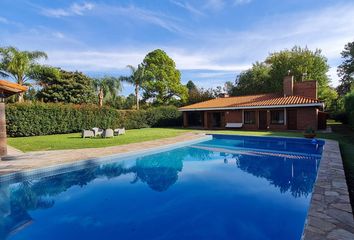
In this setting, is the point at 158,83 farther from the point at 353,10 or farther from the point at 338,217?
the point at 338,217

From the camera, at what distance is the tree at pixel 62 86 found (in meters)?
34.0

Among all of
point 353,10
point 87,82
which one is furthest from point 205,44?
point 87,82

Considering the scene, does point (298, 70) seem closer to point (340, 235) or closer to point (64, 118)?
point (64, 118)

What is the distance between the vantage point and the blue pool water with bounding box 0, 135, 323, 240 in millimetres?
4617

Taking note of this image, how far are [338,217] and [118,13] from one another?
657 inches

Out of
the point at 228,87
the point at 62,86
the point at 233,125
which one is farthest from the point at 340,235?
the point at 228,87

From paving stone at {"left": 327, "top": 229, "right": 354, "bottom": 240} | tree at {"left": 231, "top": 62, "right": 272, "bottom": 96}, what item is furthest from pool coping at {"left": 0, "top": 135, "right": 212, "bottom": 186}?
tree at {"left": 231, "top": 62, "right": 272, "bottom": 96}

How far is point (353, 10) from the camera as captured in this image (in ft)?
43.1

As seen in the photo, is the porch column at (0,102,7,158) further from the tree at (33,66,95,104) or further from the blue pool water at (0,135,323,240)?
the tree at (33,66,95,104)

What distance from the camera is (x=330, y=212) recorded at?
4.18 metres

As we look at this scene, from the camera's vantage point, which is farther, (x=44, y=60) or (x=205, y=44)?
(x=44, y=60)

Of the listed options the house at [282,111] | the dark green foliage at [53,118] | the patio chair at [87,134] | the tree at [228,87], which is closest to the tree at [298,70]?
the tree at [228,87]

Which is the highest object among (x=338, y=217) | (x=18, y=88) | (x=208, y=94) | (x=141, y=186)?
(x=208, y=94)

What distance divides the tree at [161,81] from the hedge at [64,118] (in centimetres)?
1000
